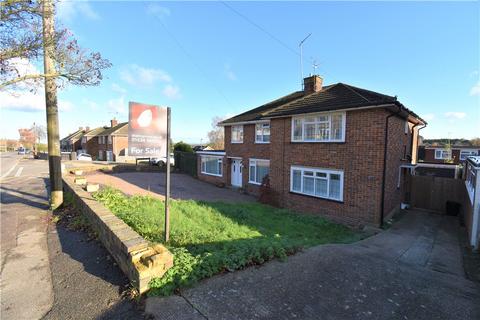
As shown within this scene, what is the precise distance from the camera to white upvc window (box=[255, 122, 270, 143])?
15075mm

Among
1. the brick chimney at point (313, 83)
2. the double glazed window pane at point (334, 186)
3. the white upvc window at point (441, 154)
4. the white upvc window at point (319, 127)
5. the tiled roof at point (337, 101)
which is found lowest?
the double glazed window pane at point (334, 186)

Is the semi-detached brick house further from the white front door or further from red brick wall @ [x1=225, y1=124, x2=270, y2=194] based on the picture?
the white front door

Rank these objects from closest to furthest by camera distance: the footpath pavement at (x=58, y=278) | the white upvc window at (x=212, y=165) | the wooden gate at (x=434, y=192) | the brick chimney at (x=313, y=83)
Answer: the footpath pavement at (x=58, y=278), the wooden gate at (x=434, y=192), the brick chimney at (x=313, y=83), the white upvc window at (x=212, y=165)

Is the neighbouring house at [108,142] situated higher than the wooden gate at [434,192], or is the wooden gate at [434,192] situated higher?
the neighbouring house at [108,142]

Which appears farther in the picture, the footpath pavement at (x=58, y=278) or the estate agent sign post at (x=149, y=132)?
the estate agent sign post at (x=149, y=132)

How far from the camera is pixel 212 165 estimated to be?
20.3 metres

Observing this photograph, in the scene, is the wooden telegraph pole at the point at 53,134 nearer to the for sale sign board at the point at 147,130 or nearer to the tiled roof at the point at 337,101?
the for sale sign board at the point at 147,130

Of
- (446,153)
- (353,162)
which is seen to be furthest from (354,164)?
(446,153)

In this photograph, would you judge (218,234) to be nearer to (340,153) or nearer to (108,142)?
(340,153)

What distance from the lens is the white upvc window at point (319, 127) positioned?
10492 millimetres

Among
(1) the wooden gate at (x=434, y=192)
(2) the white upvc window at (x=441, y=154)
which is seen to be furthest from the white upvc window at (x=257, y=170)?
(2) the white upvc window at (x=441, y=154)

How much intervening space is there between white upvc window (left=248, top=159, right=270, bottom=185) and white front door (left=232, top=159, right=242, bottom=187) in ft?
4.40

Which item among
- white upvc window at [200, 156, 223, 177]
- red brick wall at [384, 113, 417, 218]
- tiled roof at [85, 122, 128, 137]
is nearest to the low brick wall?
red brick wall at [384, 113, 417, 218]

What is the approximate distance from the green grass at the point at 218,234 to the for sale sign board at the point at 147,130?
1.79 meters
